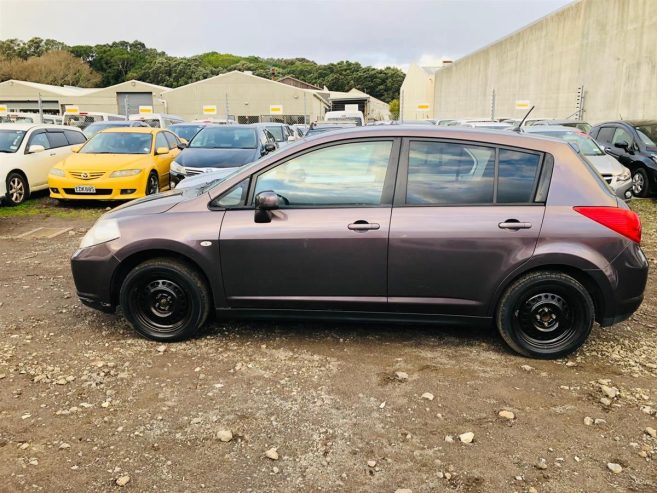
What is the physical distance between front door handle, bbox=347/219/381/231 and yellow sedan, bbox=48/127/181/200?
772 cm

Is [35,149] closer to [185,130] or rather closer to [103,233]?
[185,130]

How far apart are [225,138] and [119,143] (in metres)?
2.25

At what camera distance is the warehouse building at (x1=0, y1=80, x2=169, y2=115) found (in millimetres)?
54062

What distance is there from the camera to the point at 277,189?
4.25 metres

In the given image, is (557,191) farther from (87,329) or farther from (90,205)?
(90,205)

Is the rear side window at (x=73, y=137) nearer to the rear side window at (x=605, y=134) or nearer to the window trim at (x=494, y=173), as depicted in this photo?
the window trim at (x=494, y=173)

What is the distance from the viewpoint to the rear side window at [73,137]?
1301cm

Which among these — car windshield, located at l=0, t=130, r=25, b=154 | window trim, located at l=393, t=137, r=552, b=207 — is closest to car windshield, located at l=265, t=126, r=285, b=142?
car windshield, located at l=0, t=130, r=25, b=154

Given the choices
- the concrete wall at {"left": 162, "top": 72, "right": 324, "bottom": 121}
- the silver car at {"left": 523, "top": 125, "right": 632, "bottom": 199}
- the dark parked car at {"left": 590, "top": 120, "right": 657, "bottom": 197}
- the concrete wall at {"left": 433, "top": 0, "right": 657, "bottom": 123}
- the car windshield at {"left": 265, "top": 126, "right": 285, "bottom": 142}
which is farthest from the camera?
the concrete wall at {"left": 162, "top": 72, "right": 324, "bottom": 121}

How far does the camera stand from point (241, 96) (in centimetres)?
5494

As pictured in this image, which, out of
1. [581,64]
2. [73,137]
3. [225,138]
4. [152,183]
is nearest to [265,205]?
[152,183]

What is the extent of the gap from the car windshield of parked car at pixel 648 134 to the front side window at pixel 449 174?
10.5 metres

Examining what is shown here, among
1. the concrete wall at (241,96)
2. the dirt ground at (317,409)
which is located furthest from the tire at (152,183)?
the concrete wall at (241,96)

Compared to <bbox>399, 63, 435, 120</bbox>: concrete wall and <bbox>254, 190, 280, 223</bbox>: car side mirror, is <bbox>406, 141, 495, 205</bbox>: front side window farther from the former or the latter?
<bbox>399, 63, 435, 120</bbox>: concrete wall
